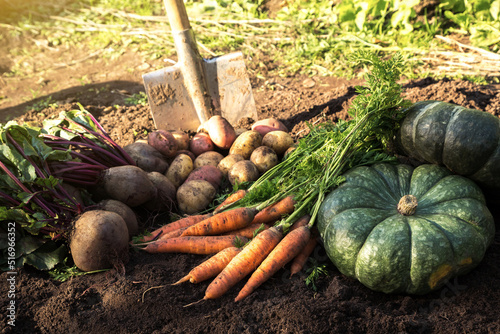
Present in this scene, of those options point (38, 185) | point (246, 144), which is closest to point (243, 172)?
point (246, 144)

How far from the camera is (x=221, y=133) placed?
386 cm

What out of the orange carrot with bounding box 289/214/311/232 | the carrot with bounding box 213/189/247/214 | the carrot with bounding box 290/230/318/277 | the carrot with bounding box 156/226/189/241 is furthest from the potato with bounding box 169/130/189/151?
the carrot with bounding box 290/230/318/277

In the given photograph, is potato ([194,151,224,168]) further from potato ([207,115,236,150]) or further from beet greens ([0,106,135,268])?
beet greens ([0,106,135,268])

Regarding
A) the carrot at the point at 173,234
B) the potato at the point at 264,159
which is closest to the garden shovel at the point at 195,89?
the potato at the point at 264,159

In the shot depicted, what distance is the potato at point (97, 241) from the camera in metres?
2.62

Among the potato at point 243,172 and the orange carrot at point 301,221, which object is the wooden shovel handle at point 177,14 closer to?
the potato at point 243,172

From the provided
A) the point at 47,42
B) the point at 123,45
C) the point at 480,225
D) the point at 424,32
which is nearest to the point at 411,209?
the point at 480,225

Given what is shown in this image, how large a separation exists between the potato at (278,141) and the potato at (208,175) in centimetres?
54

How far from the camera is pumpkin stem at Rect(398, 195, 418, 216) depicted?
2428 mm

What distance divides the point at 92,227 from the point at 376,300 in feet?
5.99

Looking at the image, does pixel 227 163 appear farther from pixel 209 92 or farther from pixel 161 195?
pixel 209 92

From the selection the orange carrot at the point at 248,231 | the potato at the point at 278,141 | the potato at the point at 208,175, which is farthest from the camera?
the potato at the point at 278,141

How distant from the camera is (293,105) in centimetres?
476

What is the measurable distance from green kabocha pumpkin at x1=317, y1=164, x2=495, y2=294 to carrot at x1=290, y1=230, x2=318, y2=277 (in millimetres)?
140
